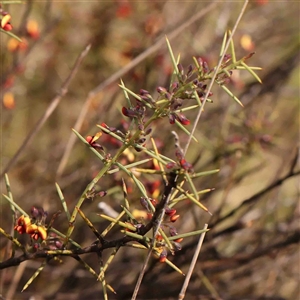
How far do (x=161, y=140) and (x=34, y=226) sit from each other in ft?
2.66

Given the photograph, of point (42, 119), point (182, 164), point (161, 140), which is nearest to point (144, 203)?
point (182, 164)

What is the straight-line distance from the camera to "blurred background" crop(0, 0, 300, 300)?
121 cm

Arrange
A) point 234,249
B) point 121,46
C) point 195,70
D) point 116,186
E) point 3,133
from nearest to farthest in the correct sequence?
point 195,70 < point 116,186 < point 234,249 < point 3,133 < point 121,46

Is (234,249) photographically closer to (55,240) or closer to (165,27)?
(165,27)

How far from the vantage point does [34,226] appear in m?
0.62

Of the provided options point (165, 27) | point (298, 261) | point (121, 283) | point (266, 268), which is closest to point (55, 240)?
point (121, 283)

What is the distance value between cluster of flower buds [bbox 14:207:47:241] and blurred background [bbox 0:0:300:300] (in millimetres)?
289

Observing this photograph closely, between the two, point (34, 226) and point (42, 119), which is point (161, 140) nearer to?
point (42, 119)

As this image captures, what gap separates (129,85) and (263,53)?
26.7 inches

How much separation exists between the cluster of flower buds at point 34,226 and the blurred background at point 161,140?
0.29 metres

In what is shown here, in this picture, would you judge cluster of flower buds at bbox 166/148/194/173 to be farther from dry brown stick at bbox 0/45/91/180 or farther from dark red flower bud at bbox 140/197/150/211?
dry brown stick at bbox 0/45/91/180

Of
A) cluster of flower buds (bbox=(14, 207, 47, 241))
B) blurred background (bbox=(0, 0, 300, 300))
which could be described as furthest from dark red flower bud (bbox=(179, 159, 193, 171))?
blurred background (bbox=(0, 0, 300, 300))

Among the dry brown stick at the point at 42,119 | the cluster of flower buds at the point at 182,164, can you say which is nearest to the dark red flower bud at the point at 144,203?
the cluster of flower buds at the point at 182,164

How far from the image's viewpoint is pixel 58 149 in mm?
1740
